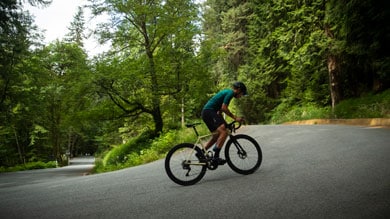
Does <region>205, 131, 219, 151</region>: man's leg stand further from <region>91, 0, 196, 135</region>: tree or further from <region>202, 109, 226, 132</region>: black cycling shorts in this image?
<region>91, 0, 196, 135</region>: tree

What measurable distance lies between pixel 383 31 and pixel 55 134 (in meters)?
37.3

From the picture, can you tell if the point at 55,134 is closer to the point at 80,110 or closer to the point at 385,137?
the point at 80,110

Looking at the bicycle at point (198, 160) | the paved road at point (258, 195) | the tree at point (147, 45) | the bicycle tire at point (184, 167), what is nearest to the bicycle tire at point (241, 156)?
the bicycle at point (198, 160)

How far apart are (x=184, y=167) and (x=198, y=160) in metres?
0.33

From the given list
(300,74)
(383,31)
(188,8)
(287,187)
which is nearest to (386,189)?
(287,187)

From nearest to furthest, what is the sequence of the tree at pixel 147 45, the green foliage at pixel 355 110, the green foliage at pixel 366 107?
the green foliage at pixel 366 107
the green foliage at pixel 355 110
the tree at pixel 147 45

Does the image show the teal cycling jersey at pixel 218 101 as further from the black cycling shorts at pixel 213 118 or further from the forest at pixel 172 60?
the forest at pixel 172 60

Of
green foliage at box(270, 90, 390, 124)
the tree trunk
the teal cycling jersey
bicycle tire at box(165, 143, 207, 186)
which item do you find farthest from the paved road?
the tree trunk

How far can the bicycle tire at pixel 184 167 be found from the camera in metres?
6.55

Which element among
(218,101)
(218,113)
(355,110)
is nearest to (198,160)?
(218,113)

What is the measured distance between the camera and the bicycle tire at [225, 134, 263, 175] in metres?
A: 6.93

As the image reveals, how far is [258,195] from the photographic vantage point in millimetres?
5066

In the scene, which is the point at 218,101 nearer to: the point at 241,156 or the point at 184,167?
the point at 241,156

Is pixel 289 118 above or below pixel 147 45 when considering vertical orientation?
below
